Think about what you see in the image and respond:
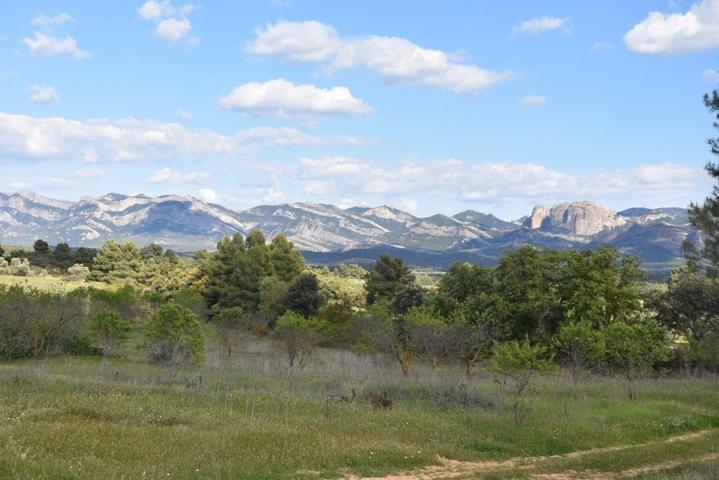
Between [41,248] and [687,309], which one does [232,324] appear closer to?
[687,309]

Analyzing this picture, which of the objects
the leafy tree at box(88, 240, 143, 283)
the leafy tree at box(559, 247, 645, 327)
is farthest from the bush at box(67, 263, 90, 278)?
the leafy tree at box(559, 247, 645, 327)

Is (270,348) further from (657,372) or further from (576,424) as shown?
(576,424)

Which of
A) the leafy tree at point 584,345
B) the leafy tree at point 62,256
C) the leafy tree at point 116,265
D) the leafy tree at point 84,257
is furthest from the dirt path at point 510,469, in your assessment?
the leafy tree at point 62,256

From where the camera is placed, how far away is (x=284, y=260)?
83000mm

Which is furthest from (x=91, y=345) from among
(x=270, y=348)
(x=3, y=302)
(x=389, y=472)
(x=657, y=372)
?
(x=657, y=372)

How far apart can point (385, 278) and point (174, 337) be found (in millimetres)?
40428

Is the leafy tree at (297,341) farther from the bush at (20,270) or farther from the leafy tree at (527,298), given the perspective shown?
the bush at (20,270)

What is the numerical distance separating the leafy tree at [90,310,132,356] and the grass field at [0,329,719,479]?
36.1 feet

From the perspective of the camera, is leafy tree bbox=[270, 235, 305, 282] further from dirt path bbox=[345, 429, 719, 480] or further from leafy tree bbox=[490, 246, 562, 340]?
dirt path bbox=[345, 429, 719, 480]

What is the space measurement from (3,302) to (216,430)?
32469 millimetres

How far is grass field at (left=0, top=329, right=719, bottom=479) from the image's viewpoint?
12812mm

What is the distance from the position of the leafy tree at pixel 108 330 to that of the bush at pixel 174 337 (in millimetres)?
2233

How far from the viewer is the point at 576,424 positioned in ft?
68.2

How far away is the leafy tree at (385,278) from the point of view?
74.0m
